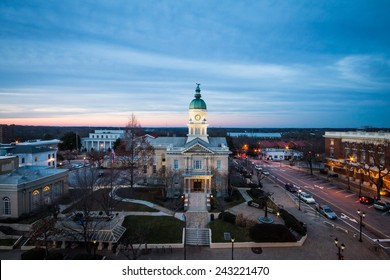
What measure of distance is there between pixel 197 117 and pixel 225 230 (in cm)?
1978

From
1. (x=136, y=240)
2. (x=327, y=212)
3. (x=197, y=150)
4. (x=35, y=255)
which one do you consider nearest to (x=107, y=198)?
(x=136, y=240)

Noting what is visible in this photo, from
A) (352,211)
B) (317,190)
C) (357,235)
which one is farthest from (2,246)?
(317,190)

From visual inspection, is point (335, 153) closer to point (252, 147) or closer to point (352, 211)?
point (352, 211)

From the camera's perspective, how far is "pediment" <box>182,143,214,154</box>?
32594 millimetres

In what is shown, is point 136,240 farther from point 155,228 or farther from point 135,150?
point 135,150

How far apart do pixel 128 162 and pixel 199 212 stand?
1379 cm

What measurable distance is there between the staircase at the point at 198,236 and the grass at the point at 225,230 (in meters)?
0.55

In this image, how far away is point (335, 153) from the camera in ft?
164

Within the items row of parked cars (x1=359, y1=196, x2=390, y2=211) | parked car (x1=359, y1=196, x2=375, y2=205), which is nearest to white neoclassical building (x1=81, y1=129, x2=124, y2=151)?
parked car (x1=359, y1=196, x2=375, y2=205)

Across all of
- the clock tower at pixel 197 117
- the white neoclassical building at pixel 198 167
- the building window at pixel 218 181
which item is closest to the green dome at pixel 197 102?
the clock tower at pixel 197 117

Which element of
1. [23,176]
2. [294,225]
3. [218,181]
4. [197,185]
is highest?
[23,176]

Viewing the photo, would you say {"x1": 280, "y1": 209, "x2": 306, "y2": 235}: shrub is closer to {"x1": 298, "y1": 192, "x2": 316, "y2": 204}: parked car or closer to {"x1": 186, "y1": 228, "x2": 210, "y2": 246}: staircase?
{"x1": 186, "y1": 228, "x2": 210, "y2": 246}: staircase

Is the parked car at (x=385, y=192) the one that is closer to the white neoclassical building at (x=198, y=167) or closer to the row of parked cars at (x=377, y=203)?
the row of parked cars at (x=377, y=203)

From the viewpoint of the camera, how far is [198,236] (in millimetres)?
20625
